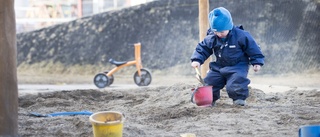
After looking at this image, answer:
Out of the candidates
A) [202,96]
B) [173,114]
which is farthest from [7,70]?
[202,96]

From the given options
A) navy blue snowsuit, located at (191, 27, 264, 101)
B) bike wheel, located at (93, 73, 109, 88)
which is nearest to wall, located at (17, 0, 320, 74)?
bike wheel, located at (93, 73, 109, 88)

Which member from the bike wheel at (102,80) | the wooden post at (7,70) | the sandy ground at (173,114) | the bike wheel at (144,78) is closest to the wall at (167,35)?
the bike wheel at (144,78)

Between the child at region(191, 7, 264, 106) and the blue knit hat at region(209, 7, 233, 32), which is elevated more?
the blue knit hat at region(209, 7, 233, 32)

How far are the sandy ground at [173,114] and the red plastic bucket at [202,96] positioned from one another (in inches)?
3.7

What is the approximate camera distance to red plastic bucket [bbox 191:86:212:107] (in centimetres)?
623

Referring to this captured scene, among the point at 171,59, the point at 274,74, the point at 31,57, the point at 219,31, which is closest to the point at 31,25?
the point at 31,57

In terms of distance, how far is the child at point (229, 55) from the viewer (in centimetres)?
627

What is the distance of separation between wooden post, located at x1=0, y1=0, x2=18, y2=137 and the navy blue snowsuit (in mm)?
2663

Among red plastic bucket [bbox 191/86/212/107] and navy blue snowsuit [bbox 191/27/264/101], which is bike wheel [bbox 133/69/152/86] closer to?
navy blue snowsuit [bbox 191/27/264/101]

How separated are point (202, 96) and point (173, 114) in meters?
0.60

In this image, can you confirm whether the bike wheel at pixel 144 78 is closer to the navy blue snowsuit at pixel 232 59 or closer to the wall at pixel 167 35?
the wall at pixel 167 35

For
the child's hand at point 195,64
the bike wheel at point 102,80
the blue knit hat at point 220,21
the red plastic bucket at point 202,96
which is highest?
the blue knit hat at point 220,21

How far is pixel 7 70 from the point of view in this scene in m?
4.29

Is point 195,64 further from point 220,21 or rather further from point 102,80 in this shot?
point 102,80
